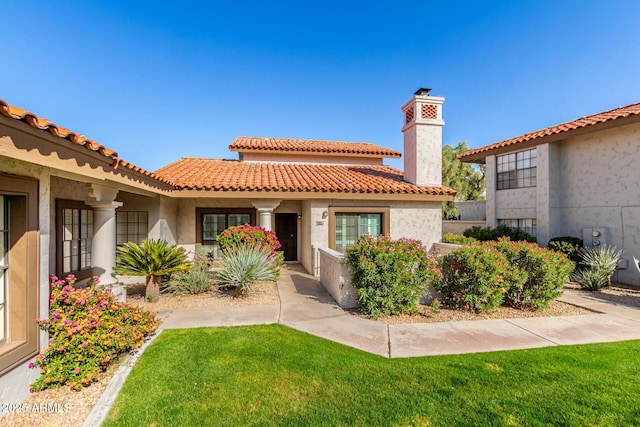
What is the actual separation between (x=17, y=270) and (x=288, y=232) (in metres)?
11.7

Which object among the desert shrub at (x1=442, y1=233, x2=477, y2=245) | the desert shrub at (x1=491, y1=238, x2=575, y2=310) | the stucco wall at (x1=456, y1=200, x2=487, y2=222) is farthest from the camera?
the stucco wall at (x1=456, y1=200, x2=487, y2=222)

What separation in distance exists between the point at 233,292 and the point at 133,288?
3.46 meters

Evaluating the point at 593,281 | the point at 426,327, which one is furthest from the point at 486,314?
the point at 593,281

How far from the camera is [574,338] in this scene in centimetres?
608

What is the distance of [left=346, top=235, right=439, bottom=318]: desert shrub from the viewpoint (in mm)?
7312

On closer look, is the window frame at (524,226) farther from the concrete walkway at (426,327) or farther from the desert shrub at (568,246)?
the concrete walkway at (426,327)

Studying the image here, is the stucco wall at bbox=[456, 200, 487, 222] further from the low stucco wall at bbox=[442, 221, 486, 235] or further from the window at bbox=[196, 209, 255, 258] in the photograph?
the window at bbox=[196, 209, 255, 258]

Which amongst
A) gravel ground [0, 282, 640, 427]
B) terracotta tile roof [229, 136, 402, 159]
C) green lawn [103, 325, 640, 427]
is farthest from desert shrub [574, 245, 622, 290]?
terracotta tile roof [229, 136, 402, 159]

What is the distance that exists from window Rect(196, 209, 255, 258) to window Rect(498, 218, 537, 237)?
1332 cm

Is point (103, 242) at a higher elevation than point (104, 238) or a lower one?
lower

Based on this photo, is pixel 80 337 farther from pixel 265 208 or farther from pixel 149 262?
pixel 265 208

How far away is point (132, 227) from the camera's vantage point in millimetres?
11672

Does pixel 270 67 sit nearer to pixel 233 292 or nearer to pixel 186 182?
pixel 186 182

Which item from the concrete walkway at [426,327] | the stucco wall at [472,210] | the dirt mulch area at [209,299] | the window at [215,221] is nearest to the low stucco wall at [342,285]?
the concrete walkway at [426,327]
